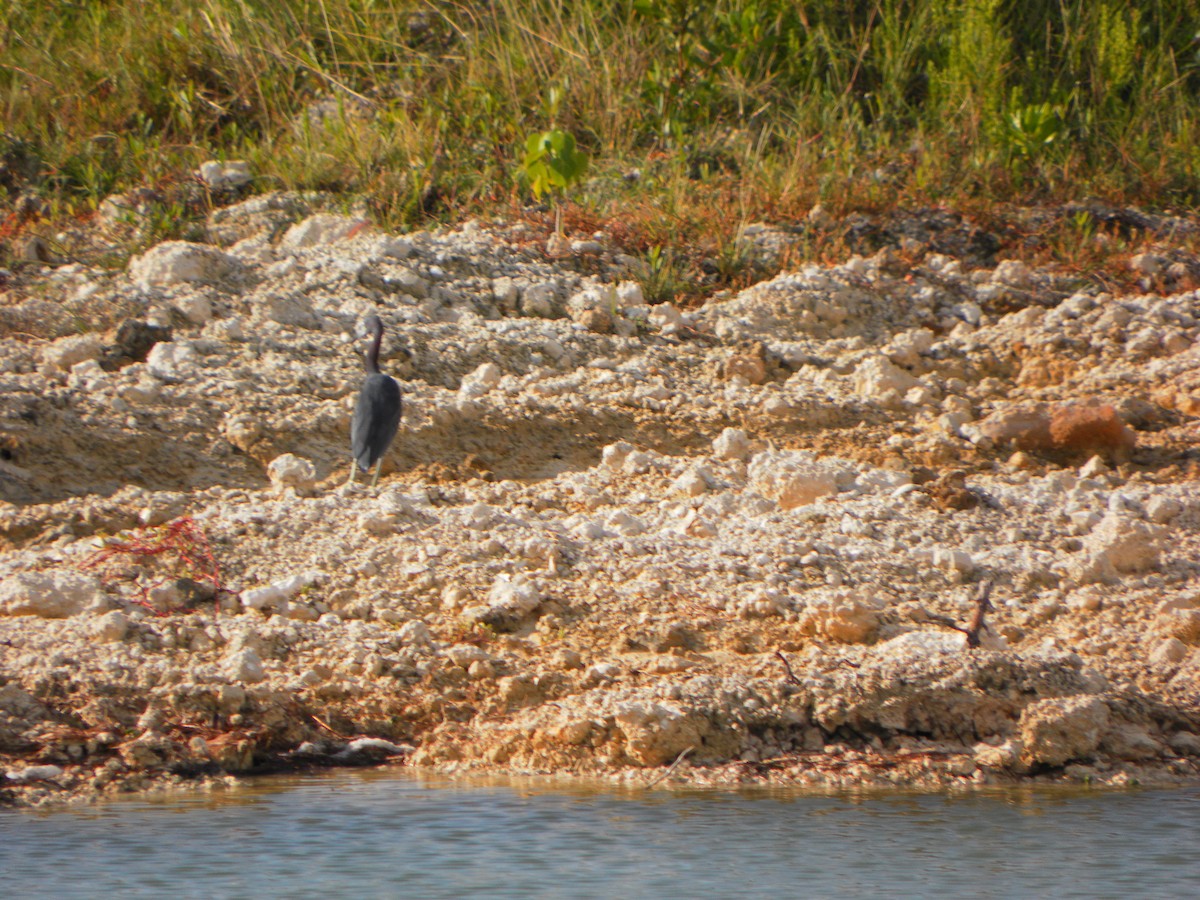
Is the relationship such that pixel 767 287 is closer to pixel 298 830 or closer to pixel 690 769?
pixel 690 769

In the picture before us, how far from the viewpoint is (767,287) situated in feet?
21.3

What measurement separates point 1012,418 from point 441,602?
2.42 m

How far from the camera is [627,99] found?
7750 mm

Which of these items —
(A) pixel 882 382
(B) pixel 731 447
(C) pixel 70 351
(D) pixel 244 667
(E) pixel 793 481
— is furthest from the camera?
(A) pixel 882 382

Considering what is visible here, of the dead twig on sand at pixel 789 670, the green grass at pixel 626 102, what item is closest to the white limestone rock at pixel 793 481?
the dead twig on sand at pixel 789 670

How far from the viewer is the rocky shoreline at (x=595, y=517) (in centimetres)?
380

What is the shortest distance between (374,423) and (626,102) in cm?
341

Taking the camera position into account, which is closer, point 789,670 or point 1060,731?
point 1060,731

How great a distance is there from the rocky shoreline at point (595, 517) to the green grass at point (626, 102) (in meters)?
0.44

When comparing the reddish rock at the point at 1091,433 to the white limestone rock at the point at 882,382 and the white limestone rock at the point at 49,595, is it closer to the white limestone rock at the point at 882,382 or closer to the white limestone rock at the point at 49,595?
the white limestone rock at the point at 882,382

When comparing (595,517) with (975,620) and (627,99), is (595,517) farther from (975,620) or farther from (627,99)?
Result: (627,99)

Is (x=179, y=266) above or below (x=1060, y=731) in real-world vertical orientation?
above

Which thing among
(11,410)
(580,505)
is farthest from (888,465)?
(11,410)

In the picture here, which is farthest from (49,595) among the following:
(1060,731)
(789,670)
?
(1060,731)
